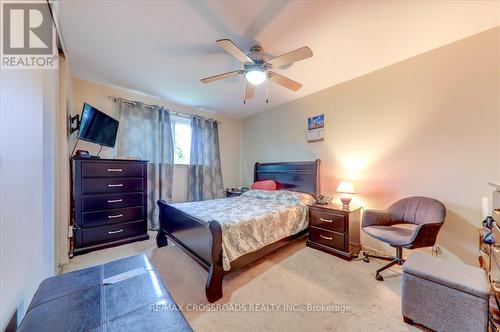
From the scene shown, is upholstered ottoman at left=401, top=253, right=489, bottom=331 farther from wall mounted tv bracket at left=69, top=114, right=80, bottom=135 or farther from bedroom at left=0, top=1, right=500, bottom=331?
wall mounted tv bracket at left=69, top=114, right=80, bottom=135

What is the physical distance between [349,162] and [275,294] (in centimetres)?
225

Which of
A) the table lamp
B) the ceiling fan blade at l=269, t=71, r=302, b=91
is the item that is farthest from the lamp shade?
the ceiling fan blade at l=269, t=71, r=302, b=91

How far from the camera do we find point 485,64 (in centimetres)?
203

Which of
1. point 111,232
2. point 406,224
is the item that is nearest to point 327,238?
point 406,224

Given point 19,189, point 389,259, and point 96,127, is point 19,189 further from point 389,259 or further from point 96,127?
point 389,259

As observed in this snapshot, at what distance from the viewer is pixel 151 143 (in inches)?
148

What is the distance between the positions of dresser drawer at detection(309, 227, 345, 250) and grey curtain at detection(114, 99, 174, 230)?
2812mm

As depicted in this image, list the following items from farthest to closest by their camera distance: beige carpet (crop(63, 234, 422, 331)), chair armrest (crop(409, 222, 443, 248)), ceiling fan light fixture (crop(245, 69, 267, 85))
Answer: ceiling fan light fixture (crop(245, 69, 267, 85)) → chair armrest (crop(409, 222, 443, 248)) → beige carpet (crop(63, 234, 422, 331))

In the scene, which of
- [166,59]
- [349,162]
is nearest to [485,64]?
[349,162]

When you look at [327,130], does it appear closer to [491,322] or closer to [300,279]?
[300,279]

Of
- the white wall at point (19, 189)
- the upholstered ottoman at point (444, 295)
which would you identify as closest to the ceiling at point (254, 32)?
the white wall at point (19, 189)

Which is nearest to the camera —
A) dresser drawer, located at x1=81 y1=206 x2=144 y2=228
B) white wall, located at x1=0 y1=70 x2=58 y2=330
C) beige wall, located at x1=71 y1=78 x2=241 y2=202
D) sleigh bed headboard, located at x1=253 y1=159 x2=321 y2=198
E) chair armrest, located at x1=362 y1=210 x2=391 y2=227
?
white wall, located at x1=0 y1=70 x2=58 y2=330

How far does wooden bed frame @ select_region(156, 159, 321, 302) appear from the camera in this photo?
1.78m

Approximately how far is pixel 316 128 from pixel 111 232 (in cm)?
378
